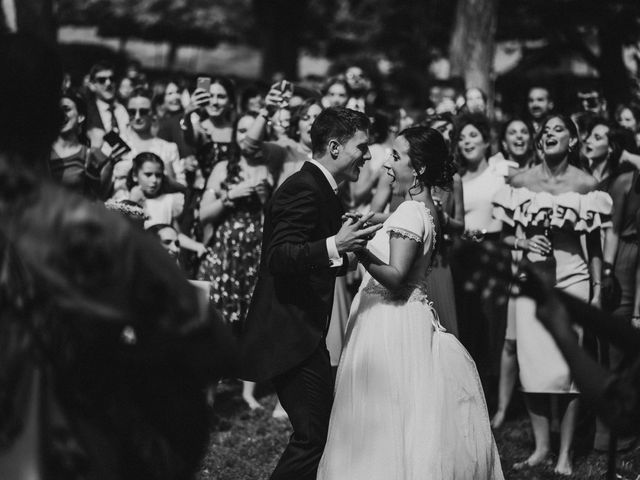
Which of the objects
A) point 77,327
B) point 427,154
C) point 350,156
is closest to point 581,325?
point 77,327

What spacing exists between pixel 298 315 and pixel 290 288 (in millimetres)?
135

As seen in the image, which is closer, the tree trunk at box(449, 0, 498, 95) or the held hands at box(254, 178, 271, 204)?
the held hands at box(254, 178, 271, 204)

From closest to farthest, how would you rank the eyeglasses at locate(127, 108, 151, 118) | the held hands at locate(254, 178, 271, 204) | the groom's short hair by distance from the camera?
the groom's short hair
the held hands at locate(254, 178, 271, 204)
the eyeglasses at locate(127, 108, 151, 118)

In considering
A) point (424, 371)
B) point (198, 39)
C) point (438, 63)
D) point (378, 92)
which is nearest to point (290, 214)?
point (424, 371)

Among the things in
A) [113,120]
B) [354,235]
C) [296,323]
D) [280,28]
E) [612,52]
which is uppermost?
[280,28]

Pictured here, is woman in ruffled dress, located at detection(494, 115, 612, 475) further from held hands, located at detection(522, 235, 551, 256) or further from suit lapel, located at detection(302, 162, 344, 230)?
suit lapel, located at detection(302, 162, 344, 230)

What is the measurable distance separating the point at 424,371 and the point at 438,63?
19.8 meters

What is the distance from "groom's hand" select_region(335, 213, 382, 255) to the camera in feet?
14.8

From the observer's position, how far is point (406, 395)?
4.88 metres

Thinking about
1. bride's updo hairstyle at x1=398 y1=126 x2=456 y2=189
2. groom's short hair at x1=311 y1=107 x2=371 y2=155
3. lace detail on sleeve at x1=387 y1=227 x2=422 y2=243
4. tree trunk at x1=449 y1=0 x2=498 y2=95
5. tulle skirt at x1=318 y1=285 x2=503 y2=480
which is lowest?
tulle skirt at x1=318 y1=285 x2=503 y2=480

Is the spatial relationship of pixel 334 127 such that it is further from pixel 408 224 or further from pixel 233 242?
pixel 233 242

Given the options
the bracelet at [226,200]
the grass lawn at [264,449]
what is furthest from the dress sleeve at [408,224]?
the bracelet at [226,200]

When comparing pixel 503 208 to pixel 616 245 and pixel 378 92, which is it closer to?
pixel 616 245

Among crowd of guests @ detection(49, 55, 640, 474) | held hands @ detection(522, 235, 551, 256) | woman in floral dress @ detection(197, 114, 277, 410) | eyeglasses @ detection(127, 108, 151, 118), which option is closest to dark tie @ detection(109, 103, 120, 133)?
crowd of guests @ detection(49, 55, 640, 474)
